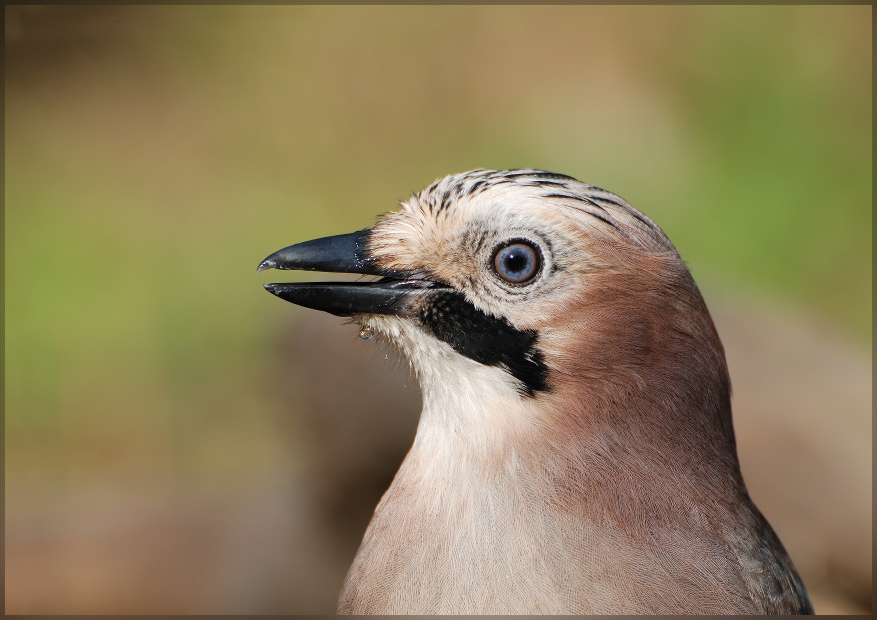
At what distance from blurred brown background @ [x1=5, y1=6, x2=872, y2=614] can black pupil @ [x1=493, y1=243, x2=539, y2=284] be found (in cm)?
281

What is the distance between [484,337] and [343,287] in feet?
1.57

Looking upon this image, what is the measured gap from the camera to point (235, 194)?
29.5ft

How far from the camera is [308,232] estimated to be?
8.31 m

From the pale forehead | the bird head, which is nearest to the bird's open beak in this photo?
the bird head

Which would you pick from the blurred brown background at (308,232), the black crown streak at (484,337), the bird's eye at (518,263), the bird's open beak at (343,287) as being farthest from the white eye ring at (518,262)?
the blurred brown background at (308,232)

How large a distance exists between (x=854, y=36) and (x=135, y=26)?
26.8 ft

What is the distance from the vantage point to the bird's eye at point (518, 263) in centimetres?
255

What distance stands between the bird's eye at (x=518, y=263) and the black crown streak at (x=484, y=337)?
143mm

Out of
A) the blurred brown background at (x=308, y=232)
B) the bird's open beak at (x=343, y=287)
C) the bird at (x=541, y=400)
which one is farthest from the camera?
the blurred brown background at (x=308, y=232)

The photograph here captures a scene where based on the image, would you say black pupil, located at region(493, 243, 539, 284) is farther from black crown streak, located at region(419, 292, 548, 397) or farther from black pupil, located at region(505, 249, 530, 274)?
black crown streak, located at region(419, 292, 548, 397)

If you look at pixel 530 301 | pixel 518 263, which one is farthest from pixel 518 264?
pixel 530 301

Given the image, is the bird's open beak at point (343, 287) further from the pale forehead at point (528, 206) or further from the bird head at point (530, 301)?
the pale forehead at point (528, 206)

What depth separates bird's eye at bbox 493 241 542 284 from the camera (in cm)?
255

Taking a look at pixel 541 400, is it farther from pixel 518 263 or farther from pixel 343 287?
pixel 343 287
